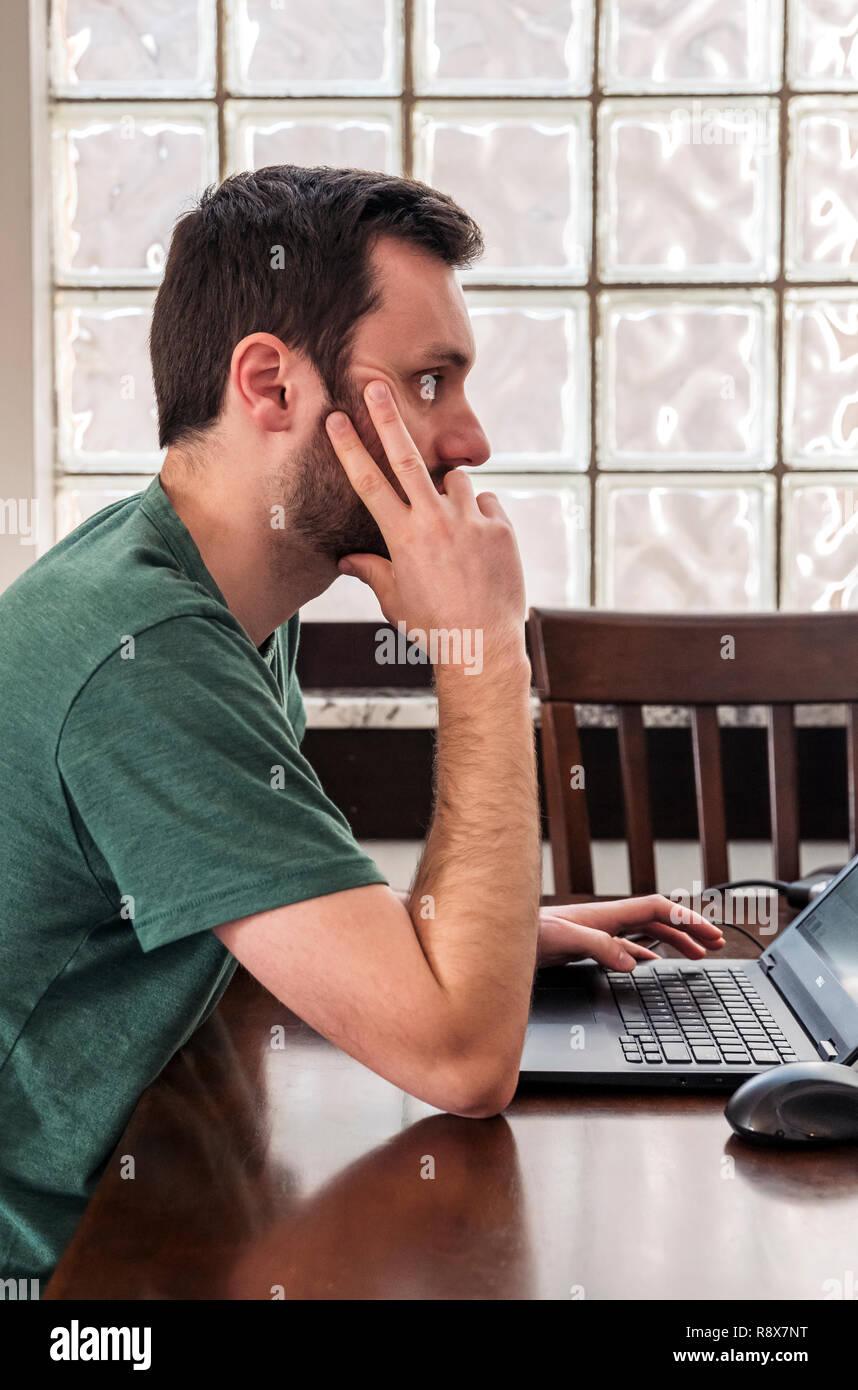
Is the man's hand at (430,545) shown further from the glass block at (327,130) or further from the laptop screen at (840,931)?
the glass block at (327,130)

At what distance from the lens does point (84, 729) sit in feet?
2.32

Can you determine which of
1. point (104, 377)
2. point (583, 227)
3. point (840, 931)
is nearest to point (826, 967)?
point (840, 931)

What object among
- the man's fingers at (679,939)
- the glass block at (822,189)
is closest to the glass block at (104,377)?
the glass block at (822,189)

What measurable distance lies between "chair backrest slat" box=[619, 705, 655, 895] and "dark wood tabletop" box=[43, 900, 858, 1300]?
725 millimetres

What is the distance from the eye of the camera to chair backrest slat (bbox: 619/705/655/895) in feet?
4.72

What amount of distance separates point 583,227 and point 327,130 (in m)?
0.44

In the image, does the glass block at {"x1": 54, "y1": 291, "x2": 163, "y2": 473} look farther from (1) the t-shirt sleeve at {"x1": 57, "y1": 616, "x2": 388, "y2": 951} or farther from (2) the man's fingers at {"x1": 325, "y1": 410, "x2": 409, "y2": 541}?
(1) the t-shirt sleeve at {"x1": 57, "y1": 616, "x2": 388, "y2": 951}

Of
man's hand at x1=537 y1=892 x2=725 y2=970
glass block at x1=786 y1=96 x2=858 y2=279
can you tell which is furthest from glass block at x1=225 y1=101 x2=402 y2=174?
man's hand at x1=537 y1=892 x2=725 y2=970

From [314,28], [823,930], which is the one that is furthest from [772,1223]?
[314,28]

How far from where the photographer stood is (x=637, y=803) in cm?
144

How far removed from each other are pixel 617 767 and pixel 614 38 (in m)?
1.16

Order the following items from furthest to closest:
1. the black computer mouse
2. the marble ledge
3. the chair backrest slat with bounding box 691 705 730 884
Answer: the marble ledge
the chair backrest slat with bounding box 691 705 730 884
the black computer mouse

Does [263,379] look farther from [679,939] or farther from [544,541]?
[544,541]
